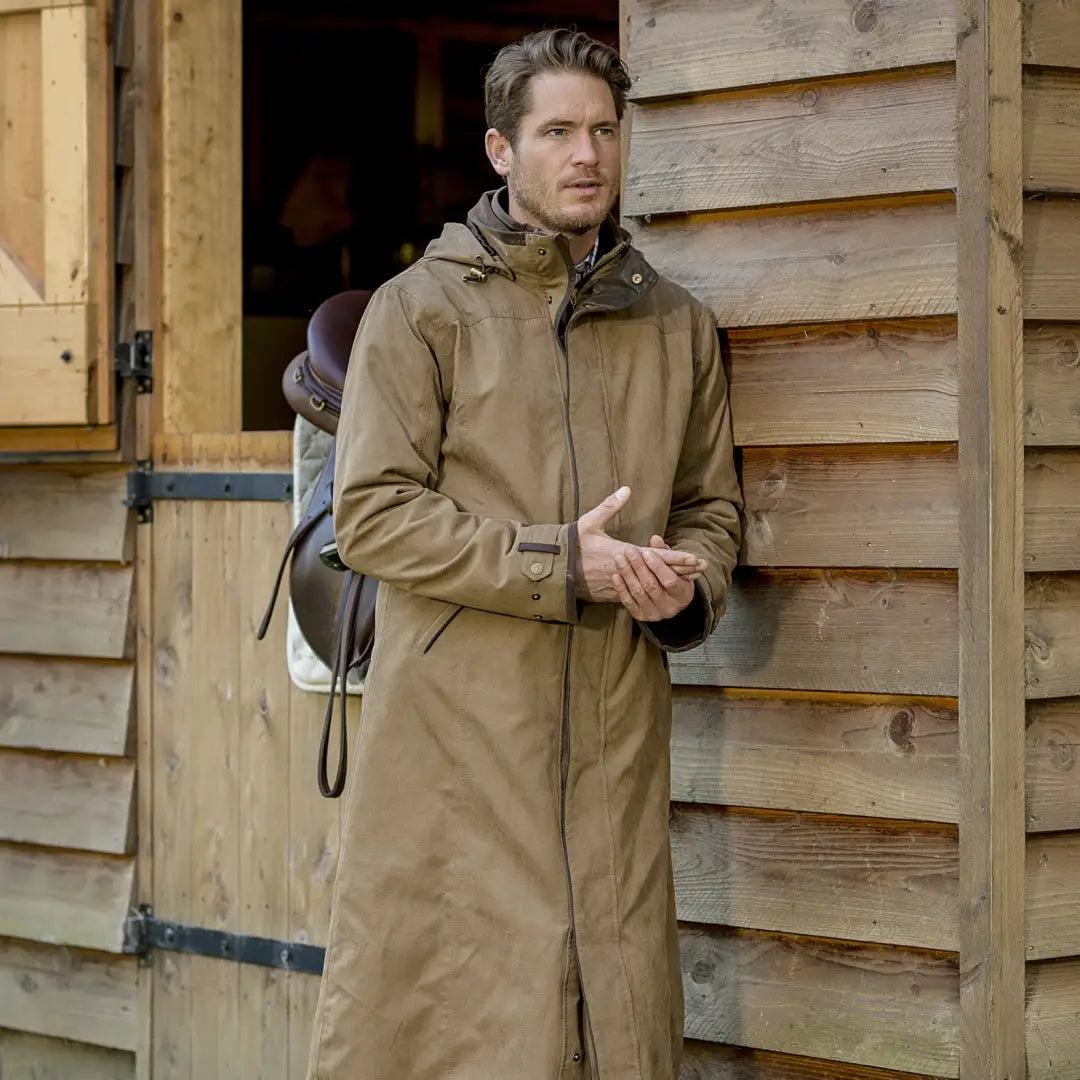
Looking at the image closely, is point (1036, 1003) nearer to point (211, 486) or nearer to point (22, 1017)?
point (211, 486)

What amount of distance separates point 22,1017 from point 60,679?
781 millimetres

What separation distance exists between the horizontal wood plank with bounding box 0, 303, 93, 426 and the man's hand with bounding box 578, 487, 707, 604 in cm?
162

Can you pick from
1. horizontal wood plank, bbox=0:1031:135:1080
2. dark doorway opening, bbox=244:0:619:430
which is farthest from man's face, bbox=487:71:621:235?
dark doorway opening, bbox=244:0:619:430

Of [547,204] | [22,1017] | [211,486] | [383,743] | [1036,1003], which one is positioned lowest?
[22,1017]

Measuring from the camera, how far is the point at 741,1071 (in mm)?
3074

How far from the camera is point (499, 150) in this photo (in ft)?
9.36

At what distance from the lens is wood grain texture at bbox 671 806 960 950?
2.86m

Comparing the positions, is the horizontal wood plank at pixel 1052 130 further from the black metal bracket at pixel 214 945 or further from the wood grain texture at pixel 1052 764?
the black metal bracket at pixel 214 945

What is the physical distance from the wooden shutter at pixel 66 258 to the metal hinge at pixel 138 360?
0.29ft

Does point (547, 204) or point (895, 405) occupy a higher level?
point (547, 204)

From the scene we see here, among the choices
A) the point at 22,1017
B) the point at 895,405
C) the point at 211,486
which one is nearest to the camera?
the point at 895,405

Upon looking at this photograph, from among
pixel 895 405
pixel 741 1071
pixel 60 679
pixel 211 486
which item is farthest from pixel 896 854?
pixel 60 679

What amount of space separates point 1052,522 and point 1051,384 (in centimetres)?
21

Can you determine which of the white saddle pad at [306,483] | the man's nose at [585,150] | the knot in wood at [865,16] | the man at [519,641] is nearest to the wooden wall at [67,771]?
the white saddle pad at [306,483]
